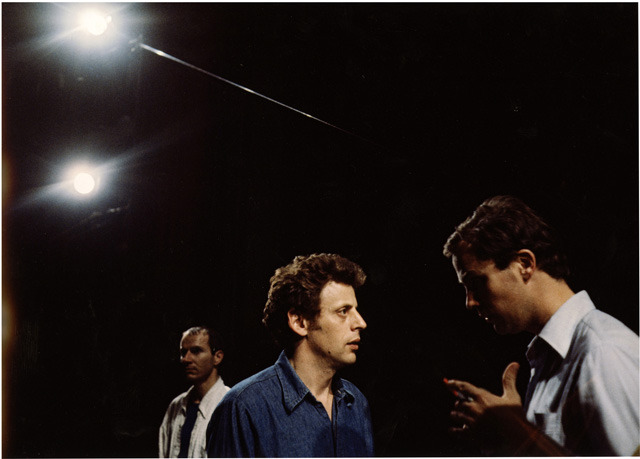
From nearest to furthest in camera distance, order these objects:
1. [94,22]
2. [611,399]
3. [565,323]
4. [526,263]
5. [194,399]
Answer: [611,399] < [565,323] < [526,263] < [94,22] < [194,399]

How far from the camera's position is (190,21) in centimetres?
177

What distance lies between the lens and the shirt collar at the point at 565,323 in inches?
53.1

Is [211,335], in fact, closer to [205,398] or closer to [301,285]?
[205,398]

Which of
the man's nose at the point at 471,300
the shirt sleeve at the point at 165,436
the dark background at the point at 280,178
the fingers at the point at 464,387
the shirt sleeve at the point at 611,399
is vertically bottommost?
the shirt sleeve at the point at 611,399

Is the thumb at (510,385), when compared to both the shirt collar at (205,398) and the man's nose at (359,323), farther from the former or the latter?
the shirt collar at (205,398)

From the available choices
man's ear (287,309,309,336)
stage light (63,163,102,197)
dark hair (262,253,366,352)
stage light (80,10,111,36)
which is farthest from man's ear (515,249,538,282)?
stage light (80,10,111,36)

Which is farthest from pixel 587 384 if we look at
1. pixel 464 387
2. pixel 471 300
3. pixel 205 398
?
pixel 205 398

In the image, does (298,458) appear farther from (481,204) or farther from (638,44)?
(638,44)

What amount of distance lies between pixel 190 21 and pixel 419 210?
3.46 feet

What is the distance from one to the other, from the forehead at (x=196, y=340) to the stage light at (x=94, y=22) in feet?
3.68

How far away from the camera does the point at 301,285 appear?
5.60 feet

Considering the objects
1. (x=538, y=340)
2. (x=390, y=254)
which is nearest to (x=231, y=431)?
(x=390, y=254)

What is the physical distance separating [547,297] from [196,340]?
1175 millimetres

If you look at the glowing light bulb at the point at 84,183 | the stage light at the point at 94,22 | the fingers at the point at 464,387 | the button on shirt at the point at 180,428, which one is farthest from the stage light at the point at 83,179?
the fingers at the point at 464,387
